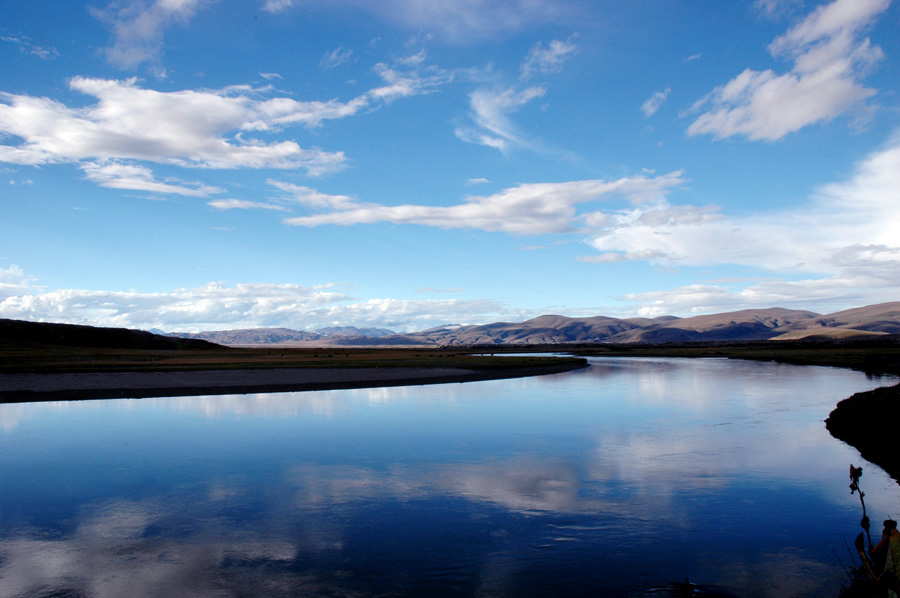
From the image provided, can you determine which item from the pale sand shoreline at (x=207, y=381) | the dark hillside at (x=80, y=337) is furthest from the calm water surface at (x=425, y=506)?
the dark hillside at (x=80, y=337)

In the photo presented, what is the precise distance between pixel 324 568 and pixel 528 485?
26.2ft

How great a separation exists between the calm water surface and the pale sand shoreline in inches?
517

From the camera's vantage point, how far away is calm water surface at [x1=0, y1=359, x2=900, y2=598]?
10.7m

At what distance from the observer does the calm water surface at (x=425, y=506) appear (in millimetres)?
10672

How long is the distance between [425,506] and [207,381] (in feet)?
143

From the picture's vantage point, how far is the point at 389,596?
9828mm

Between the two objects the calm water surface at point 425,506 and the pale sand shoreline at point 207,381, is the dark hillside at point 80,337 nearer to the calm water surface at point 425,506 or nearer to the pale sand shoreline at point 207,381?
the pale sand shoreline at point 207,381

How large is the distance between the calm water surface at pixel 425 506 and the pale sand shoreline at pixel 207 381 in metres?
13.1

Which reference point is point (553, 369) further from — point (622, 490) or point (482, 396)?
point (622, 490)

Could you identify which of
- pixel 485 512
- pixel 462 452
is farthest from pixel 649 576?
pixel 462 452

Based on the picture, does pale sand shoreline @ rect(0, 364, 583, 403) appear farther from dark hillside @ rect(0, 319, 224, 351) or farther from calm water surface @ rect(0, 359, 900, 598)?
dark hillside @ rect(0, 319, 224, 351)

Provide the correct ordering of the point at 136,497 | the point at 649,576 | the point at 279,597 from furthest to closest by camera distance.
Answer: the point at 136,497 < the point at 649,576 < the point at 279,597

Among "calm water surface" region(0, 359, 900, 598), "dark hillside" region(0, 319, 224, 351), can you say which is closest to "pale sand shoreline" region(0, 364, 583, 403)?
"calm water surface" region(0, 359, 900, 598)

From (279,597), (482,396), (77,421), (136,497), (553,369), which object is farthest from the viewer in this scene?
(553,369)
